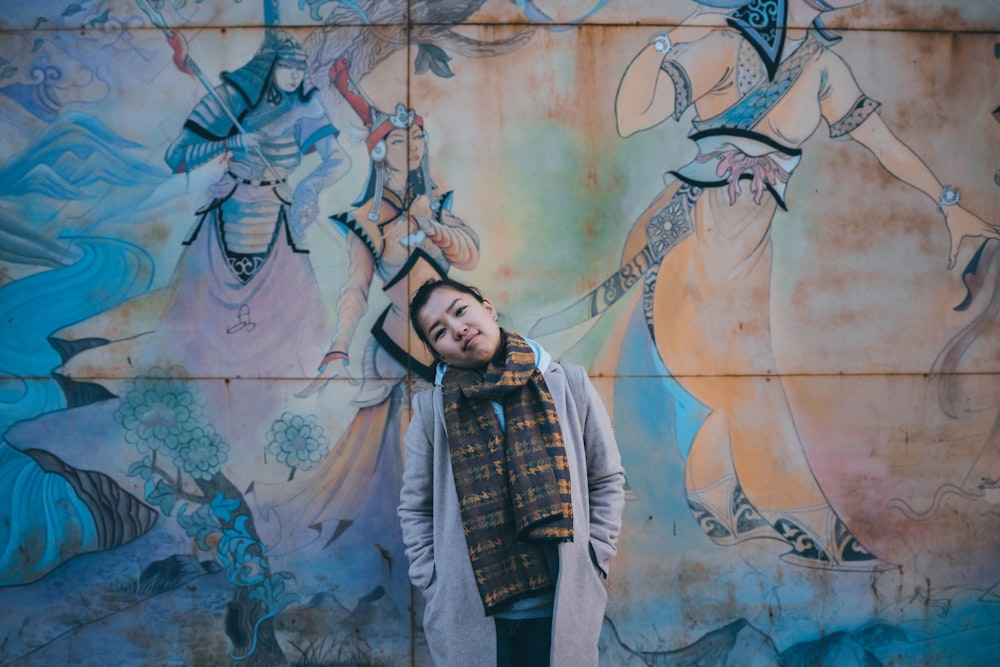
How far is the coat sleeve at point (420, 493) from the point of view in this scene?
2854 mm

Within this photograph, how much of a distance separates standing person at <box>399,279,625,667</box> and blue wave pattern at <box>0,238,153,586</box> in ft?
6.13

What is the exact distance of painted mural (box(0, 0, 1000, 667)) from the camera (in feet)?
12.4

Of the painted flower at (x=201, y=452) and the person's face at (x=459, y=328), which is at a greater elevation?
the person's face at (x=459, y=328)

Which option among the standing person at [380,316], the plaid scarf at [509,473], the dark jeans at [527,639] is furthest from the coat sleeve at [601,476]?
the standing person at [380,316]

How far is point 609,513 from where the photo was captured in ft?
9.29

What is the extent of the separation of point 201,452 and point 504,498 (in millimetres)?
1794

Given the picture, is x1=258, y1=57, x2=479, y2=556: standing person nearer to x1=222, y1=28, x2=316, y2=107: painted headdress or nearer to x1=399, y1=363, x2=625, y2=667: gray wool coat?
x1=222, y1=28, x2=316, y2=107: painted headdress

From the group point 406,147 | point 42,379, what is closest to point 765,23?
point 406,147

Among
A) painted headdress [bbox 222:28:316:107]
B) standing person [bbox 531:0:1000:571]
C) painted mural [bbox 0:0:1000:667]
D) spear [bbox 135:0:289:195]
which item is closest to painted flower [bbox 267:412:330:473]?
painted mural [bbox 0:0:1000:667]

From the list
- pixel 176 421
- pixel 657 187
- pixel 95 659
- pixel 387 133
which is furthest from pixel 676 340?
pixel 95 659

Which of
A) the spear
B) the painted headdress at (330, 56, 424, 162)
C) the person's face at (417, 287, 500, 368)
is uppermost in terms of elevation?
the spear

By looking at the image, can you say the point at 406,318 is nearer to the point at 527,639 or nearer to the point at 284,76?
the point at 284,76

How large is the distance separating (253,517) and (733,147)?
9.71 ft

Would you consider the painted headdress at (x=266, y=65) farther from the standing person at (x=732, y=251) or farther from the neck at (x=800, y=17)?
the neck at (x=800, y=17)
